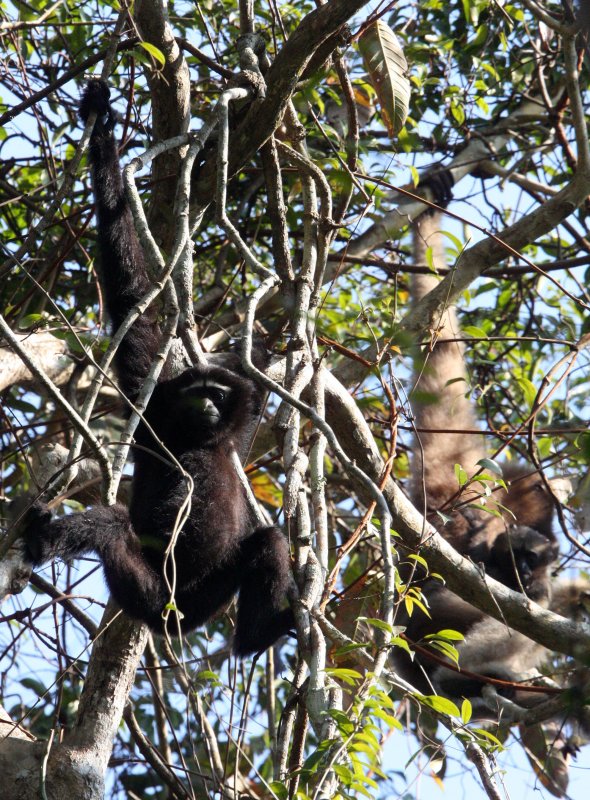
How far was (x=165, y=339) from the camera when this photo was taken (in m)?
3.22

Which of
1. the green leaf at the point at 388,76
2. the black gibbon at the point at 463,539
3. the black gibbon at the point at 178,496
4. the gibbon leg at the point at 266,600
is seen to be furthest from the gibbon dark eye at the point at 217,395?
the black gibbon at the point at 463,539

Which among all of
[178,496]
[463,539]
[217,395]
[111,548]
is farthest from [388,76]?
[463,539]

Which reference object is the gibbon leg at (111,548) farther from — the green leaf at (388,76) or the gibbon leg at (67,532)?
the green leaf at (388,76)

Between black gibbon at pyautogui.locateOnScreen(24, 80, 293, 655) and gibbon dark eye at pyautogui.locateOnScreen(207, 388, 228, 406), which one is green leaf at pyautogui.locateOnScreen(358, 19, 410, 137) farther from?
gibbon dark eye at pyautogui.locateOnScreen(207, 388, 228, 406)

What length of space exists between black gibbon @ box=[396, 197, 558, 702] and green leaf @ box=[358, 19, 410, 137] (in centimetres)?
191

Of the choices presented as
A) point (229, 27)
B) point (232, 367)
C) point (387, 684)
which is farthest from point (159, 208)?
point (387, 684)

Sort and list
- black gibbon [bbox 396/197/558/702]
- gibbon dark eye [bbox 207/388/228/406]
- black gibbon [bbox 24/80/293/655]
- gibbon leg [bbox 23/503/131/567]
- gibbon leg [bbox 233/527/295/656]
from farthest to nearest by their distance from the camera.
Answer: black gibbon [bbox 396/197/558/702] → gibbon dark eye [bbox 207/388/228/406] → gibbon leg [bbox 233/527/295/656] → black gibbon [bbox 24/80/293/655] → gibbon leg [bbox 23/503/131/567]

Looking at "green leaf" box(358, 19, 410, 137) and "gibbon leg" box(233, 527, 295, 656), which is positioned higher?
"green leaf" box(358, 19, 410, 137)

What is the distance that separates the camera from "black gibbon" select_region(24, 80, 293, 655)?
4.03 meters

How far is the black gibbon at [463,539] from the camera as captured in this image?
6180mm

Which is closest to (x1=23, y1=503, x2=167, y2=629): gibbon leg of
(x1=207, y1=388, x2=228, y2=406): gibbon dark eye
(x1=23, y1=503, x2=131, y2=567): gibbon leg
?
(x1=23, y1=503, x2=131, y2=567): gibbon leg

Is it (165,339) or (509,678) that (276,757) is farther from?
(509,678)

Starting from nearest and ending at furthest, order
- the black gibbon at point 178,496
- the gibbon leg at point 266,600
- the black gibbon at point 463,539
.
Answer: the black gibbon at point 178,496, the gibbon leg at point 266,600, the black gibbon at point 463,539

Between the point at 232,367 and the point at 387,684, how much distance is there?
8.61 feet
